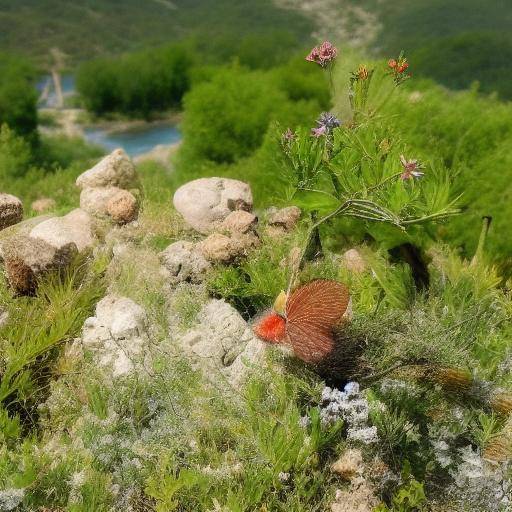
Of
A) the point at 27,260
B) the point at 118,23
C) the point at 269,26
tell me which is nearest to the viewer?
the point at 27,260

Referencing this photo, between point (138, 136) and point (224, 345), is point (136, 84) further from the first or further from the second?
point (224, 345)

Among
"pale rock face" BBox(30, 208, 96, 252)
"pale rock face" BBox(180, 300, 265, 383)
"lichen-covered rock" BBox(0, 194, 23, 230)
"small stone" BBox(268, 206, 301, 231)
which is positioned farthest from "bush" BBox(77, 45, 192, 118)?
"pale rock face" BBox(180, 300, 265, 383)

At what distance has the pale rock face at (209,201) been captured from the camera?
5.20 m

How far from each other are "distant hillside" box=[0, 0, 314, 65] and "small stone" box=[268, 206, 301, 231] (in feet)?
162

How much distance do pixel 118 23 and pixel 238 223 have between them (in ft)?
245

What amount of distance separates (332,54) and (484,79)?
36204 millimetres

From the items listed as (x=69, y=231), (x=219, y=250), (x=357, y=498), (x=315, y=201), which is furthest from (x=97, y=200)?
(x=357, y=498)

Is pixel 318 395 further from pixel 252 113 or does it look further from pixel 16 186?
pixel 16 186

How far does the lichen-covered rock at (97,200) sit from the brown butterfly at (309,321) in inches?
112

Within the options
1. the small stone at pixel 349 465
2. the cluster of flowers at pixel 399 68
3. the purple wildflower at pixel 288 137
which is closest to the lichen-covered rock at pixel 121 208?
the purple wildflower at pixel 288 137

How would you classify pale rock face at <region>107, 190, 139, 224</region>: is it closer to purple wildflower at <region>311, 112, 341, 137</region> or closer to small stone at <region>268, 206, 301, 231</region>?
small stone at <region>268, 206, 301, 231</region>

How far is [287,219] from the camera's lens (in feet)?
16.5

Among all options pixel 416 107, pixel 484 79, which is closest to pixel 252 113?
pixel 416 107

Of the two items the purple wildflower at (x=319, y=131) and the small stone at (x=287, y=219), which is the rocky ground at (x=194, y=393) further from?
the purple wildflower at (x=319, y=131)
